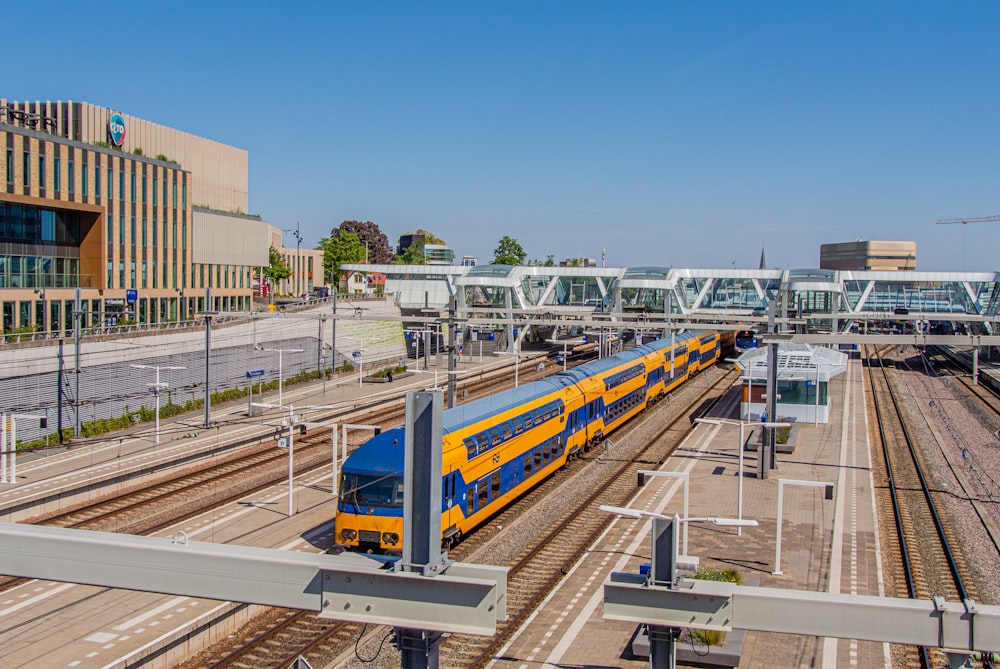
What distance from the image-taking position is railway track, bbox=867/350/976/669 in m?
17.3

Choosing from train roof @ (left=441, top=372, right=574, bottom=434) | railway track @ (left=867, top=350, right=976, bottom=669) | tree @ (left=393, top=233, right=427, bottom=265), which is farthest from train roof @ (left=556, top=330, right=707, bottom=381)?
tree @ (left=393, top=233, right=427, bottom=265)

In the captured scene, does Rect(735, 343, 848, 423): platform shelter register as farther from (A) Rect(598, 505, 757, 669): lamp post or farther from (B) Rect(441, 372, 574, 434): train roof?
(A) Rect(598, 505, 757, 669): lamp post

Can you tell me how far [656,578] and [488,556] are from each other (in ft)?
40.8

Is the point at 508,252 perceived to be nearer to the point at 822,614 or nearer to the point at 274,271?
the point at 274,271

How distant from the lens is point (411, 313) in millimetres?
73938

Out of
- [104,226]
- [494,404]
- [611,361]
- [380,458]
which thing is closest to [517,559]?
[380,458]

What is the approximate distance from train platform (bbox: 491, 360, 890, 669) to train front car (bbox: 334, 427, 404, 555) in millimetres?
3227

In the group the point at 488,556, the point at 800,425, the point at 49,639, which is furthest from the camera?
the point at 800,425

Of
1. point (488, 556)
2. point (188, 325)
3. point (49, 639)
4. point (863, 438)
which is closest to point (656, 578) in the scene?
point (49, 639)

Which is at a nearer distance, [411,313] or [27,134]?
[27,134]

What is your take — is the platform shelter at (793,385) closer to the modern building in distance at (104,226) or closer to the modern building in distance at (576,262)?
the modern building in distance at (104,226)

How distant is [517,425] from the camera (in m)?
21.6

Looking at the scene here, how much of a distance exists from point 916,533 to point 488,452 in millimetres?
11146

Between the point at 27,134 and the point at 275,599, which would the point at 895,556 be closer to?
the point at 275,599
